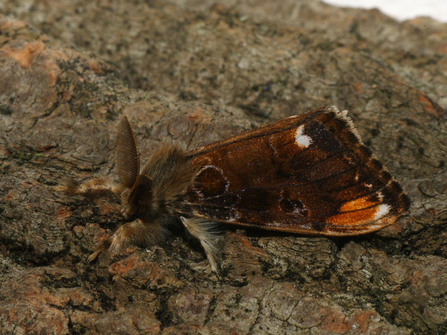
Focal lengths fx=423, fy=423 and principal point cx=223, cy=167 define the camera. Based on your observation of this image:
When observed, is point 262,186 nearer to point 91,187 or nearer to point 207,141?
point 207,141

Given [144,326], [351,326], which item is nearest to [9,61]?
[144,326]

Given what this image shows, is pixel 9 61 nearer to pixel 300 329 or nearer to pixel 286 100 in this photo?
pixel 286 100

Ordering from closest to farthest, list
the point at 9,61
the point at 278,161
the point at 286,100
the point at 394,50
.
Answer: the point at 278,161 < the point at 9,61 < the point at 286,100 < the point at 394,50

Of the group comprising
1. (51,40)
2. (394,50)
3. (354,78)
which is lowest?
(51,40)

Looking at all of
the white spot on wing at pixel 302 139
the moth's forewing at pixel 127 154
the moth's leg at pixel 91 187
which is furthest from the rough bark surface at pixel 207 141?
the white spot on wing at pixel 302 139

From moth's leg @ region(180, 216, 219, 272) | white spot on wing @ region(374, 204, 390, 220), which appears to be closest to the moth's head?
moth's leg @ region(180, 216, 219, 272)

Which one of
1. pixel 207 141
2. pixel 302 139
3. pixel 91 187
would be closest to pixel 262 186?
pixel 302 139
